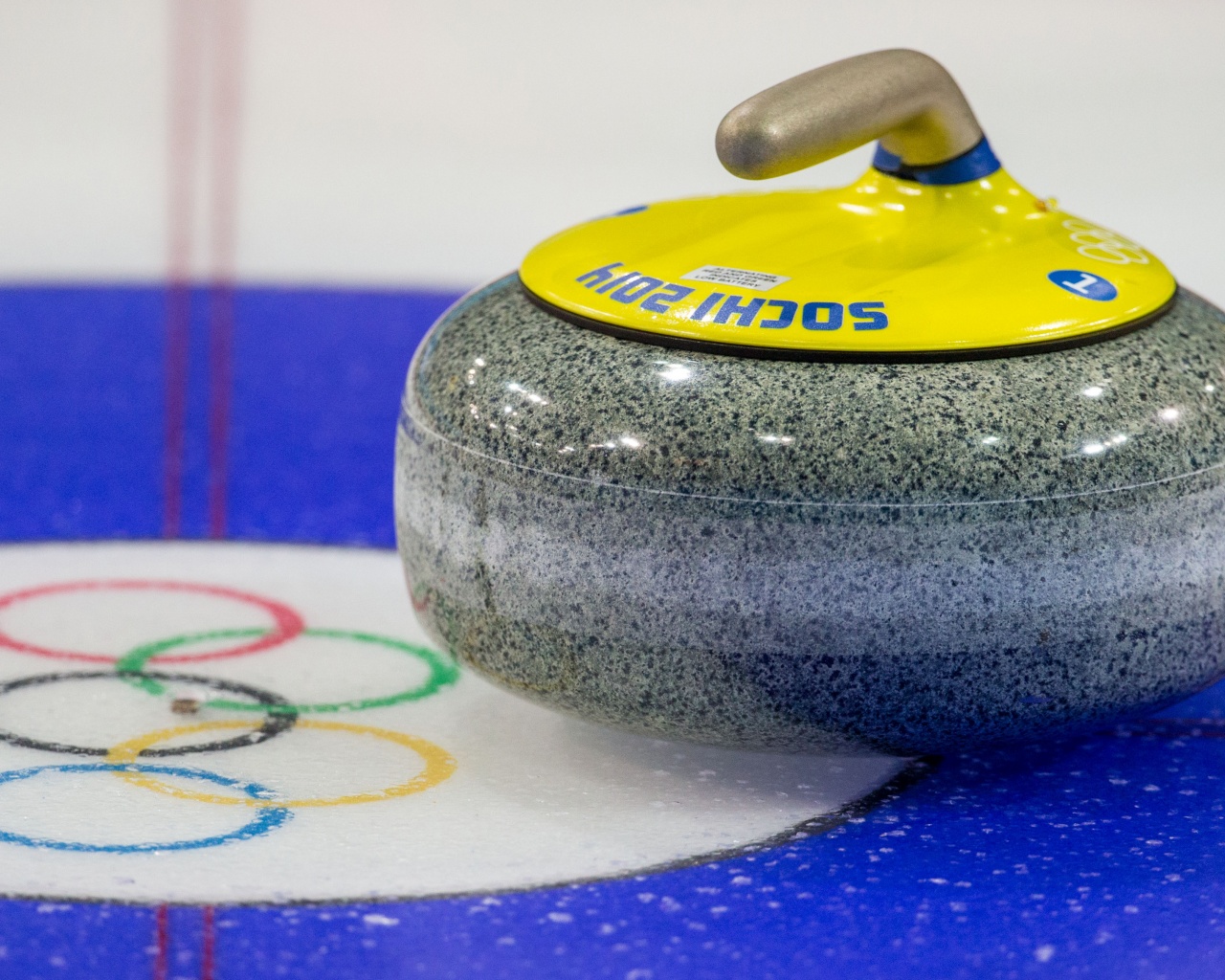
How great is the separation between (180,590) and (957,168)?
1036 mm

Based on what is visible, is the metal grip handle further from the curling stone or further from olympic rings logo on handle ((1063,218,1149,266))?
olympic rings logo on handle ((1063,218,1149,266))

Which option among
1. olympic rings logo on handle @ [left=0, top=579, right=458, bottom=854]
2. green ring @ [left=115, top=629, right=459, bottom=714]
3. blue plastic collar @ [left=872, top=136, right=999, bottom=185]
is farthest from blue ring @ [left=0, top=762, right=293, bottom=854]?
blue plastic collar @ [left=872, top=136, right=999, bottom=185]

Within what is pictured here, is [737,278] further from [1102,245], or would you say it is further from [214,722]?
[214,722]

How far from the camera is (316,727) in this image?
193 cm

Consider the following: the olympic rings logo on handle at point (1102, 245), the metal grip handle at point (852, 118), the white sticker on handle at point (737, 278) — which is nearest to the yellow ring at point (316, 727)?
the white sticker on handle at point (737, 278)

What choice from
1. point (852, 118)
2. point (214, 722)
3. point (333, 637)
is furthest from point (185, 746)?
point (852, 118)

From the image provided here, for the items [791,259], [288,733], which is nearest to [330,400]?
[288,733]

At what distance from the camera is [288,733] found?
6.28 ft

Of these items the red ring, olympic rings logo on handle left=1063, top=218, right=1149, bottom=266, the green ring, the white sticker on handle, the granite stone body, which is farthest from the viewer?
the red ring

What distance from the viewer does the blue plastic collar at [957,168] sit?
1.86 metres

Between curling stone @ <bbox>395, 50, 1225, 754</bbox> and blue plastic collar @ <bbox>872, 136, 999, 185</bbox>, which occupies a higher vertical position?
blue plastic collar @ <bbox>872, 136, 999, 185</bbox>

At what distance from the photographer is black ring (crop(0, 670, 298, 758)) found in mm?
1852

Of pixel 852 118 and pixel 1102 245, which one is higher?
pixel 852 118

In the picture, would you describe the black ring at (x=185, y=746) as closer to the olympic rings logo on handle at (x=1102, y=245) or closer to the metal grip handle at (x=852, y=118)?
the metal grip handle at (x=852, y=118)
